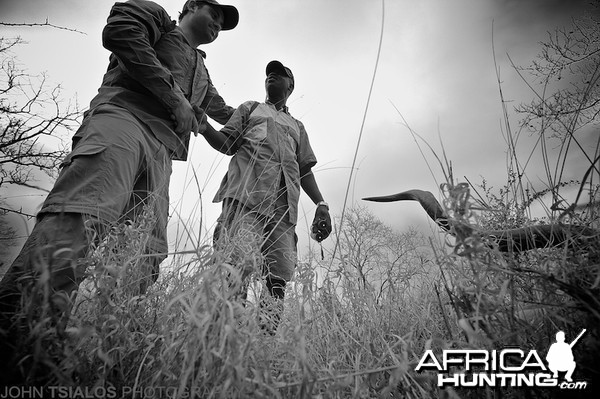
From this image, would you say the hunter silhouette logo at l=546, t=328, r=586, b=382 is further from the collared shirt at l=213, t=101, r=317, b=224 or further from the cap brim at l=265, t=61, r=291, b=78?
the cap brim at l=265, t=61, r=291, b=78

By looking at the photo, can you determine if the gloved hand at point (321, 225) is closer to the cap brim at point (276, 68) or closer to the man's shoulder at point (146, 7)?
the cap brim at point (276, 68)

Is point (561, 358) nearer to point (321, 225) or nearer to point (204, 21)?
point (321, 225)

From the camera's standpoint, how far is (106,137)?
4.82 ft

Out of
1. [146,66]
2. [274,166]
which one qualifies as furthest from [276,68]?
[146,66]

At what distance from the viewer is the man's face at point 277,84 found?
3.30 m

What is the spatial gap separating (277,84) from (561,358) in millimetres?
3057

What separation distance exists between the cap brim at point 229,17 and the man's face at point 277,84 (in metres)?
0.74

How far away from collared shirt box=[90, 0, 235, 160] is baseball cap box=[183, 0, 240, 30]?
1.39ft

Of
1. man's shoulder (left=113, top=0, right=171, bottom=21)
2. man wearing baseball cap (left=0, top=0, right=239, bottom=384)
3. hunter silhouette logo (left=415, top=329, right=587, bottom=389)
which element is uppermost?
man's shoulder (left=113, top=0, right=171, bottom=21)

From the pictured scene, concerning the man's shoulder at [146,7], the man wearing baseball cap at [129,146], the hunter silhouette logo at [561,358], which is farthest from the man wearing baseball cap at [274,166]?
the hunter silhouette logo at [561,358]

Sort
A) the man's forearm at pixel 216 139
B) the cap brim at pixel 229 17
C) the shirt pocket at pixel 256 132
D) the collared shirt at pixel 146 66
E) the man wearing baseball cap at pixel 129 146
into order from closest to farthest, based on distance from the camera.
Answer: the man wearing baseball cap at pixel 129 146 → the collared shirt at pixel 146 66 → the cap brim at pixel 229 17 → the man's forearm at pixel 216 139 → the shirt pocket at pixel 256 132

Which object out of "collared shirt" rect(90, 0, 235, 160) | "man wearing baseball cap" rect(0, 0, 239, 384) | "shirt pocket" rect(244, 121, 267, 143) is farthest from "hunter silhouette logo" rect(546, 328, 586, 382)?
"shirt pocket" rect(244, 121, 267, 143)

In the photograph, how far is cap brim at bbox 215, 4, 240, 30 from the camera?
95.6 inches

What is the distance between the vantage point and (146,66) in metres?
1.68
